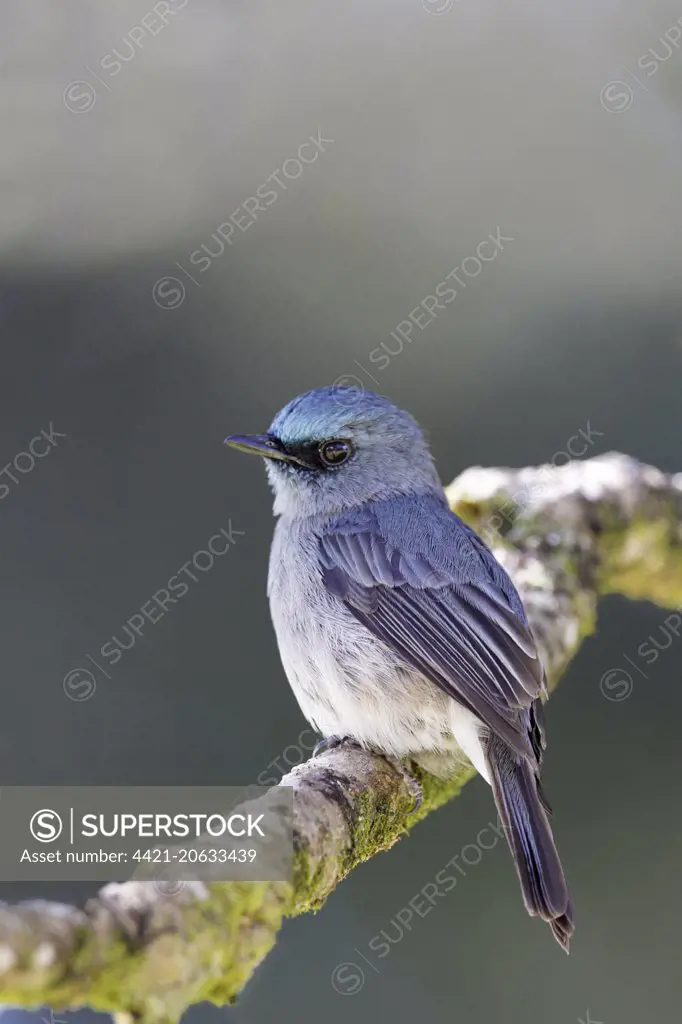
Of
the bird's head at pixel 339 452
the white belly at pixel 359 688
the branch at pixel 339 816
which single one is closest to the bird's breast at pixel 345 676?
the white belly at pixel 359 688

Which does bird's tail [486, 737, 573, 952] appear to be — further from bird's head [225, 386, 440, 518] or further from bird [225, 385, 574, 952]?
bird's head [225, 386, 440, 518]

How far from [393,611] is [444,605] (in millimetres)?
163

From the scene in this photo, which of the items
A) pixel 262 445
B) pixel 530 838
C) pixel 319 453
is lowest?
pixel 530 838

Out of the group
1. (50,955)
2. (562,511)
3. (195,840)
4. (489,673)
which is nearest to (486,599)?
(489,673)

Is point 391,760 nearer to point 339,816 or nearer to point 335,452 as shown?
point 339,816

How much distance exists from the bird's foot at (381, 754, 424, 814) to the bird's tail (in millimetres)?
241

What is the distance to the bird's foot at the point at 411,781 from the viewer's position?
127 inches

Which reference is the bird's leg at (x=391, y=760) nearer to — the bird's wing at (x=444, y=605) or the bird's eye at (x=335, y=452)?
the bird's wing at (x=444, y=605)

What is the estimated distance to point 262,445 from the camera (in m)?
3.63

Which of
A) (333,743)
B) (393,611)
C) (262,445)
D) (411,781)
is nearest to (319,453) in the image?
(262,445)

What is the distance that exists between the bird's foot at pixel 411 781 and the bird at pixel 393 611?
0.04 metres

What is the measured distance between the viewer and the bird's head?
3.67 metres

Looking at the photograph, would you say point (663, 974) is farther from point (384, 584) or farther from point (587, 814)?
point (384, 584)

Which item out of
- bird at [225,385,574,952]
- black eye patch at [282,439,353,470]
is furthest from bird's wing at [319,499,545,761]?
black eye patch at [282,439,353,470]
